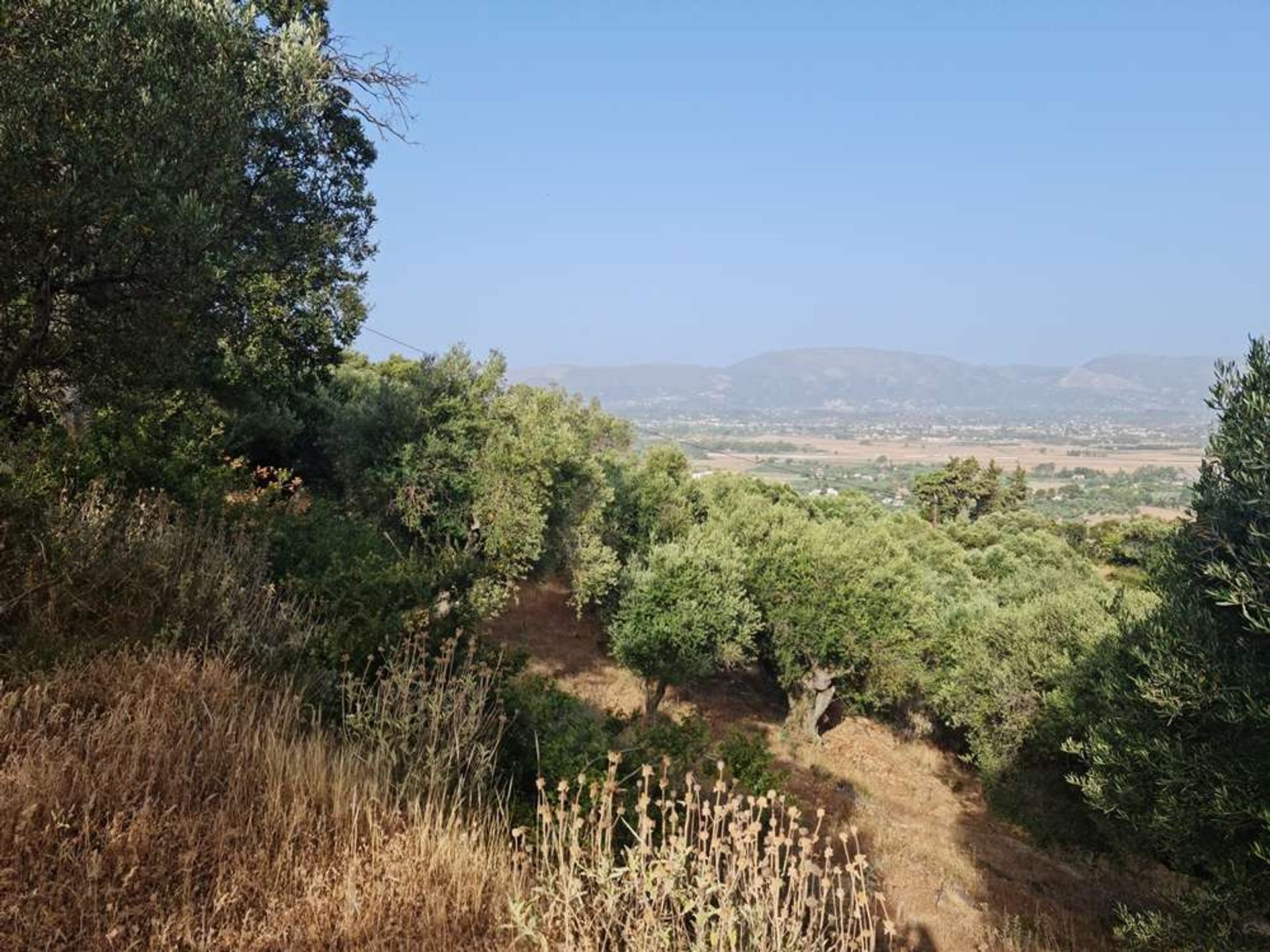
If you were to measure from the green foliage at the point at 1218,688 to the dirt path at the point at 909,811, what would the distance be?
3099 mm

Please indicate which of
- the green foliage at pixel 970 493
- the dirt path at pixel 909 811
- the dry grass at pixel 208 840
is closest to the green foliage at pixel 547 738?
the dry grass at pixel 208 840

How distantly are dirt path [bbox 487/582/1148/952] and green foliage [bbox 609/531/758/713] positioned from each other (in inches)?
57.3

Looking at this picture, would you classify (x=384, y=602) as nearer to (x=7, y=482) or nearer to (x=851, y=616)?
(x=7, y=482)

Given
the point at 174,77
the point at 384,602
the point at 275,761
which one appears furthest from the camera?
the point at 384,602

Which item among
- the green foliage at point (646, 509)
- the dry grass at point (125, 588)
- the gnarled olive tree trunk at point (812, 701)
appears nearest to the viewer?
the dry grass at point (125, 588)

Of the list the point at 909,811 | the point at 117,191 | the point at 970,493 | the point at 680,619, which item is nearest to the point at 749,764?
the point at 117,191

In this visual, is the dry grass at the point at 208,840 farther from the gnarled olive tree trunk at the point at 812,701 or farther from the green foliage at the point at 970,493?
the green foliage at the point at 970,493

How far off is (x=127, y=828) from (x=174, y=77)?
23.1 ft

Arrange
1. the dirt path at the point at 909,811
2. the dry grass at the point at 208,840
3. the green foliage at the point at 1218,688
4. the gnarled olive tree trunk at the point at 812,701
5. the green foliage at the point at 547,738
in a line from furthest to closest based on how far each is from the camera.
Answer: the gnarled olive tree trunk at the point at 812,701
the dirt path at the point at 909,811
the green foliage at the point at 1218,688
the green foliage at the point at 547,738
the dry grass at the point at 208,840

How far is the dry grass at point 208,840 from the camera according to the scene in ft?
9.16

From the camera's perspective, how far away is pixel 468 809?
416 centimetres

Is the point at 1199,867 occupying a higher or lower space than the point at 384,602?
lower

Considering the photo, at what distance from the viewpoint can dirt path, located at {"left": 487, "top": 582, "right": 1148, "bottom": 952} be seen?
1211cm

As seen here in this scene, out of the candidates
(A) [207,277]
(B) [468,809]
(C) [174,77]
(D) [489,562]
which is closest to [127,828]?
(B) [468,809]
